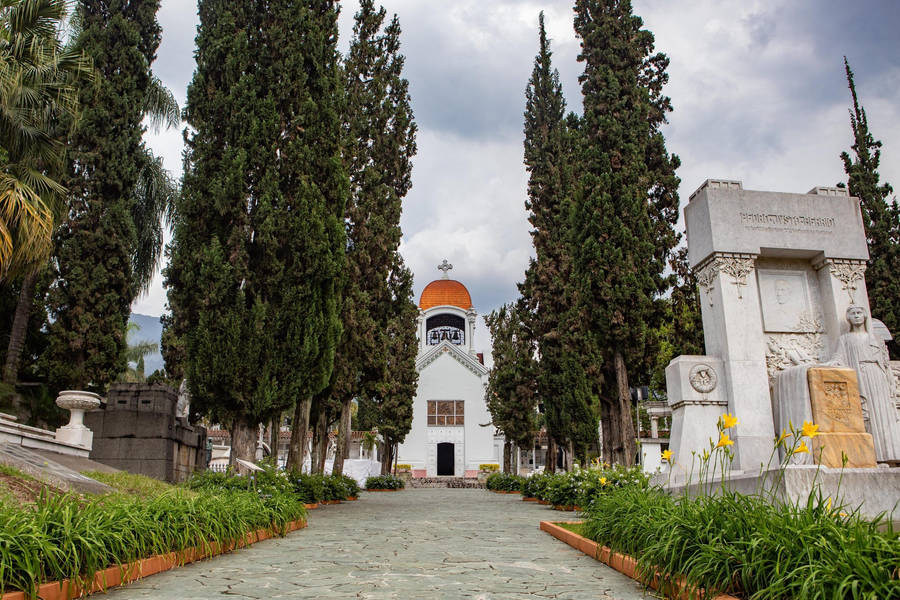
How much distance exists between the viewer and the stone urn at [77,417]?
10.7m

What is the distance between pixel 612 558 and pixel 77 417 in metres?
9.72

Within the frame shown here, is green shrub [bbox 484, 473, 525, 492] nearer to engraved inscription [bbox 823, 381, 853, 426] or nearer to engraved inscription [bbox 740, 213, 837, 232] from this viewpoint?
engraved inscription [bbox 740, 213, 837, 232]

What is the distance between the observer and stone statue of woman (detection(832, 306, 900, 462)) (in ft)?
23.3

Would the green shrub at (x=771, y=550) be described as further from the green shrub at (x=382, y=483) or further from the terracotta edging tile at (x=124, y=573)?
the green shrub at (x=382, y=483)

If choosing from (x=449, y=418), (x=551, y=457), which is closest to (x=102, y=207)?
(x=551, y=457)

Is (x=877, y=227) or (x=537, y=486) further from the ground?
(x=877, y=227)

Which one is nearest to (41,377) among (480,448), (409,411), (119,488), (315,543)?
(119,488)

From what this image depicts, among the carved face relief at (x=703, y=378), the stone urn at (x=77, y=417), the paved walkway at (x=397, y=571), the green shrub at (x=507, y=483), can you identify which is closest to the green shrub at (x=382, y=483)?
the green shrub at (x=507, y=483)

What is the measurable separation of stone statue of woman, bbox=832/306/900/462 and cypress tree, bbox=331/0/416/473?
1012 centimetres

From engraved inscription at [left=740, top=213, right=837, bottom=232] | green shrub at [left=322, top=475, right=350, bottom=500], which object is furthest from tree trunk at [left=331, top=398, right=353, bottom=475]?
engraved inscription at [left=740, top=213, right=837, bottom=232]

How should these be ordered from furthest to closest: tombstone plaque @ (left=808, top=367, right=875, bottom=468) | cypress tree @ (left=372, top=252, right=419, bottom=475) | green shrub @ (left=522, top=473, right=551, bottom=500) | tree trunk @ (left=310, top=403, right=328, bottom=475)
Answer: cypress tree @ (left=372, top=252, right=419, bottom=475) < tree trunk @ (left=310, top=403, right=328, bottom=475) < green shrub @ (left=522, top=473, right=551, bottom=500) < tombstone plaque @ (left=808, top=367, right=875, bottom=468)

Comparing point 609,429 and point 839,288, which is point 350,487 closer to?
point 609,429

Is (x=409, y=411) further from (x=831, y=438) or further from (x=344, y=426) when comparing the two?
(x=831, y=438)

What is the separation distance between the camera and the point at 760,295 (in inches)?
339
